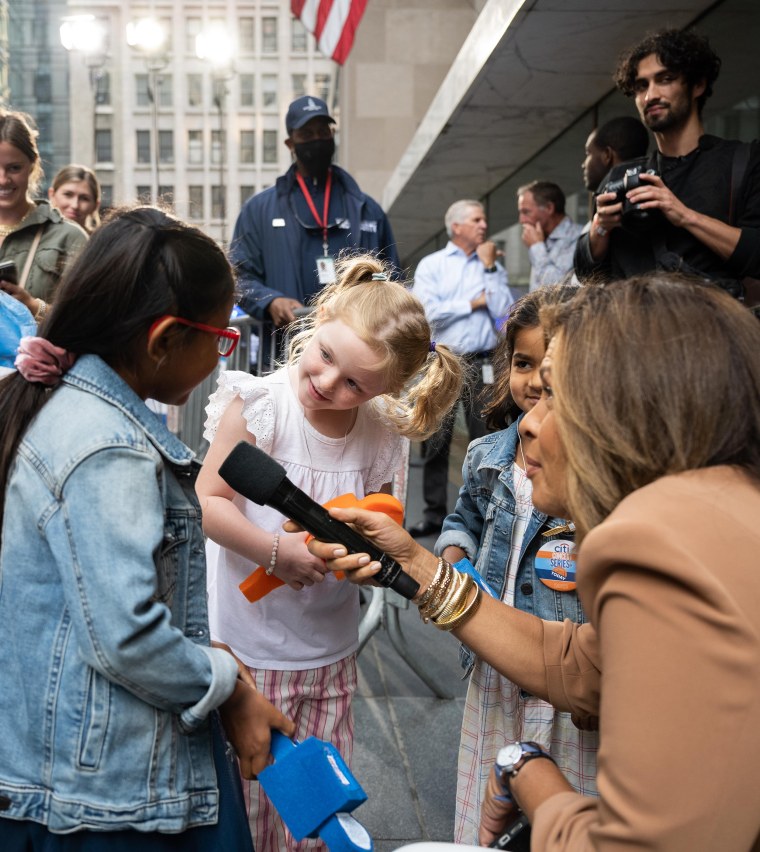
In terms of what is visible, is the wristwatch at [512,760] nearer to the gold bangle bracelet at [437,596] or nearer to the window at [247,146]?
the gold bangle bracelet at [437,596]

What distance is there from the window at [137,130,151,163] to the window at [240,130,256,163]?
9.41 metres

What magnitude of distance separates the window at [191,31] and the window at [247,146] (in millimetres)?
10125

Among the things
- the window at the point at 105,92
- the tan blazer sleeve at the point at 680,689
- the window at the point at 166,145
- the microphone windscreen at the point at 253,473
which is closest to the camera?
the tan blazer sleeve at the point at 680,689

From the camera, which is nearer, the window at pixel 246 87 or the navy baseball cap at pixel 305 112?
the navy baseball cap at pixel 305 112

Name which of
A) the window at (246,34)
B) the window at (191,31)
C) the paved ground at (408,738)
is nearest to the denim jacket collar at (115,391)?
the paved ground at (408,738)

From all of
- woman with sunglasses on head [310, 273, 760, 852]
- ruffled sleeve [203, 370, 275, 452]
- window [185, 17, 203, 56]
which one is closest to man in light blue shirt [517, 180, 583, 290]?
ruffled sleeve [203, 370, 275, 452]

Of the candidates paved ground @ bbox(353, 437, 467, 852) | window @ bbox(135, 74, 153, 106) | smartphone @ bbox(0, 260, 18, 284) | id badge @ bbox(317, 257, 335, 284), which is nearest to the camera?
paved ground @ bbox(353, 437, 467, 852)

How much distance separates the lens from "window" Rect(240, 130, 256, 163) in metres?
96.8

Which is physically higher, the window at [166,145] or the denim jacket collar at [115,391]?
the window at [166,145]

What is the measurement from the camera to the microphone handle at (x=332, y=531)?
1.89 metres

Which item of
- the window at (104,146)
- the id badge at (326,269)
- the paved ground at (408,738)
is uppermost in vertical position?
the window at (104,146)

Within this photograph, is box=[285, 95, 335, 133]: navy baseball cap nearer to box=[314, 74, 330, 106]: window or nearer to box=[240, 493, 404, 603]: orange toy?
box=[240, 493, 404, 603]: orange toy

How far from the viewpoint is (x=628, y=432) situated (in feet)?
5.08

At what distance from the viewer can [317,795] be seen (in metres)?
1.59
